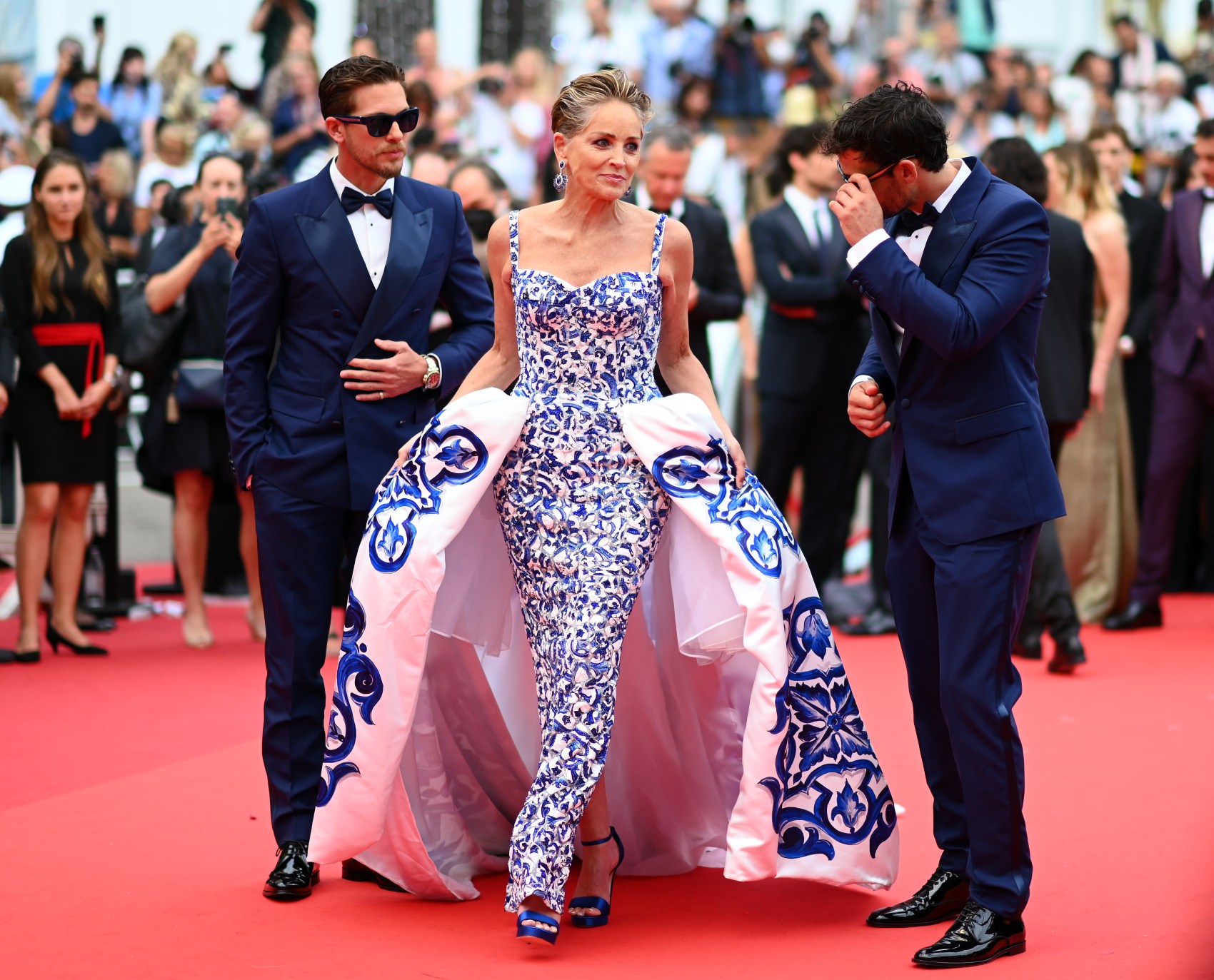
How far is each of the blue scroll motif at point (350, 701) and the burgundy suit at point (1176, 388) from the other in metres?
5.43

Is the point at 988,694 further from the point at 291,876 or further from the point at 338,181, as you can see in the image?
the point at 338,181

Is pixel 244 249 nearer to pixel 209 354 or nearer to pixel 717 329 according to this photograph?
pixel 209 354

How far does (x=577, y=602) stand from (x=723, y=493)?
0.44 meters

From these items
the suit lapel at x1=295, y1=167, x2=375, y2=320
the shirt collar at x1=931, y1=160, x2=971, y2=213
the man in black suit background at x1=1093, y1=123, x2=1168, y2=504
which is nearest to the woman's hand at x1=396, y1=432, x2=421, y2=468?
the suit lapel at x1=295, y1=167, x2=375, y2=320

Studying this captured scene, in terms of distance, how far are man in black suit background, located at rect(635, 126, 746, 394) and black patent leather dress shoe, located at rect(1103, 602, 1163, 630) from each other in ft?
8.22

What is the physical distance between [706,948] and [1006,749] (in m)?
0.83

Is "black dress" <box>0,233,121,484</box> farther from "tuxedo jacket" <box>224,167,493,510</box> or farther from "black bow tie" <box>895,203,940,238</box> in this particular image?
"black bow tie" <box>895,203,940,238</box>

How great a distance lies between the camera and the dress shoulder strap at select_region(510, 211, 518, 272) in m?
4.15

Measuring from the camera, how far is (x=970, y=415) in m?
3.73

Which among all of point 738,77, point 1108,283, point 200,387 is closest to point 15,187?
point 200,387

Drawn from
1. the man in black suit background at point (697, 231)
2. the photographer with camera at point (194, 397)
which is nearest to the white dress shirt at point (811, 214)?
the man in black suit background at point (697, 231)

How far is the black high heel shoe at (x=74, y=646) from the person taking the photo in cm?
760

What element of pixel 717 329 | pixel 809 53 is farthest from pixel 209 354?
pixel 809 53

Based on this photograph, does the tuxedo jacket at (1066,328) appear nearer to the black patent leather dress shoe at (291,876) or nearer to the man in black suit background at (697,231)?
the man in black suit background at (697,231)
